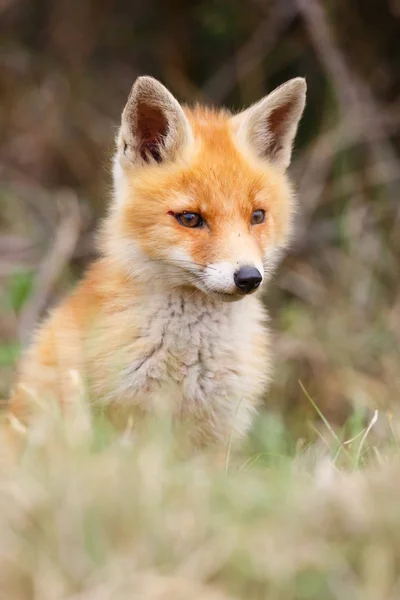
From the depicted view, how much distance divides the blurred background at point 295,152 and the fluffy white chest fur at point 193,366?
176 centimetres

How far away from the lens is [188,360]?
3.37 m

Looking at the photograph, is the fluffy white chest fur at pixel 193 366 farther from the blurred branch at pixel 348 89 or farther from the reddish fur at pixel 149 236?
the blurred branch at pixel 348 89

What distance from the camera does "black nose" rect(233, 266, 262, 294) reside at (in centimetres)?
316

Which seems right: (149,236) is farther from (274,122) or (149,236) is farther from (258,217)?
(274,122)

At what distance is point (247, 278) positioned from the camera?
10.4ft

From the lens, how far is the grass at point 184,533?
2.03 metres

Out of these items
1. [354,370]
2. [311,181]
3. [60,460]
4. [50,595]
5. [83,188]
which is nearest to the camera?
[50,595]

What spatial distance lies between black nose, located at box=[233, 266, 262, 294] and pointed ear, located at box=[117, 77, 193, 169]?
69 cm

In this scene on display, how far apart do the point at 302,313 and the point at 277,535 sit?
440 cm

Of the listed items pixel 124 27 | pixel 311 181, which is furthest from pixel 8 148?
pixel 311 181

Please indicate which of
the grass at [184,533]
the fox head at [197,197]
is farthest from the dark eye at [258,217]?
the grass at [184,533]

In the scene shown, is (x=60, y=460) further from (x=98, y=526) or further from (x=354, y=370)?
(x=354, y=370)

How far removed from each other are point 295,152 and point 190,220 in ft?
13.9

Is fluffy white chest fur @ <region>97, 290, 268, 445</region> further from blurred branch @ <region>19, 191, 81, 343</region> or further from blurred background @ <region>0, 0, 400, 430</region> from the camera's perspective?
blurred branch @ <region>19, 191, 81, 343</region>
